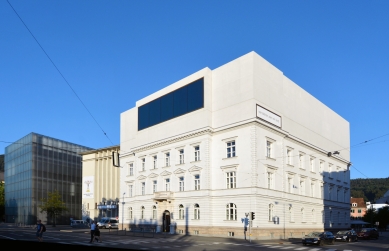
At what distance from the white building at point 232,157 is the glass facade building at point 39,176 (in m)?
32.4

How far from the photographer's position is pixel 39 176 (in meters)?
88.1

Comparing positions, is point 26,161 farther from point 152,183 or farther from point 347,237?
point 347,237

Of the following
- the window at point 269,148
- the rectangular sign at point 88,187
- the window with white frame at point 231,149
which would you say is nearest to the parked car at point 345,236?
the window at point 269,148

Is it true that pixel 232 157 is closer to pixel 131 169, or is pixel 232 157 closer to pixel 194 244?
pixel 194 244

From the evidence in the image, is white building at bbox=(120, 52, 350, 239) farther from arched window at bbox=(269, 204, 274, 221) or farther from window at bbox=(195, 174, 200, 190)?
window at bbox=(195, 174, 200, 190)

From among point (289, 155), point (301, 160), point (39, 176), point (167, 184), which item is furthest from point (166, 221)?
point (39, 176)

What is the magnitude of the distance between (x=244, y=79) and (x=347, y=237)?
72.2 ft

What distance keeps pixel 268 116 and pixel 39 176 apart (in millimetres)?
59252

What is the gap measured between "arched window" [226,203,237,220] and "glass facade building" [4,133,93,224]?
179ft

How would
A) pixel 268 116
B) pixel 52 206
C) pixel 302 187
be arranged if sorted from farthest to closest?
pixel 52 206 → pixel 302 187 → pixel 268 116

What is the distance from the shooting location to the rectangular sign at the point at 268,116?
47.3m

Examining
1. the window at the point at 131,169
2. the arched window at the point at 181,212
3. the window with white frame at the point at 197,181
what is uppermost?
the window at the point at 131,169

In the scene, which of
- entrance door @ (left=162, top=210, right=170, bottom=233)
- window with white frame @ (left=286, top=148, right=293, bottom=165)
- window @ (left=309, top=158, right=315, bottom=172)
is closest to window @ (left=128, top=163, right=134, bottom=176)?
entrance door @ (left=162, top=210, right=170, bottom=233)

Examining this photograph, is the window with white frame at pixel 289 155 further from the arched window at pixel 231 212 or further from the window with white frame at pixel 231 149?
the arched window at pixel 231 212
